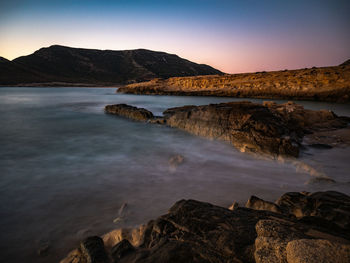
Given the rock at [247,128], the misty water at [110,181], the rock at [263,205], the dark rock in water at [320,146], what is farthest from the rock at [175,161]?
the dark rock in water at [320,146]

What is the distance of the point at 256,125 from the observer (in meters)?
5.23

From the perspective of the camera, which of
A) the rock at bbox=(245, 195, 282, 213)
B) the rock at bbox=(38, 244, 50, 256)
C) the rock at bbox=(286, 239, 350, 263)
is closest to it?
the rock at bbox=(286, 239, 350, 263)

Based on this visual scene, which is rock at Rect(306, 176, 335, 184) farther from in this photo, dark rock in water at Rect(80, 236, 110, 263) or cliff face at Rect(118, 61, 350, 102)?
cliff face at Rect(118, 61, 350, 102)

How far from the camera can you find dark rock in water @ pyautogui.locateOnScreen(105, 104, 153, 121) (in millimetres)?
9398

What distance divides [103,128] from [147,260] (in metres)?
7.51

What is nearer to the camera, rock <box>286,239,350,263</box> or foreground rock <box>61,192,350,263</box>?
rock <box>286,239,350,263</box>

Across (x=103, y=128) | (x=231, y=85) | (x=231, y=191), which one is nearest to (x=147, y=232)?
(x=231, y=191)

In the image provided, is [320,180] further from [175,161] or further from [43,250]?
[43,250]

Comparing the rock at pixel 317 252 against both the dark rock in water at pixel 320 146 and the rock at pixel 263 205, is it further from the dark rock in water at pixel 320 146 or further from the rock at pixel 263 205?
the dark rock in water at pixel 320 146

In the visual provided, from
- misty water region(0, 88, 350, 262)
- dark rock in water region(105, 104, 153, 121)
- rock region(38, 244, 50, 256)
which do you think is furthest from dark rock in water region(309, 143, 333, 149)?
dark rock in water region(105, 104, 153, 121)

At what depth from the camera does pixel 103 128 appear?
26.8ft

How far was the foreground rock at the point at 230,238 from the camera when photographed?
1115mm

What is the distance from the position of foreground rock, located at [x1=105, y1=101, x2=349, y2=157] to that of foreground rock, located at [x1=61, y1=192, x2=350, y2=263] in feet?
8.48

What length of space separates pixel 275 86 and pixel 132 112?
1783cm
